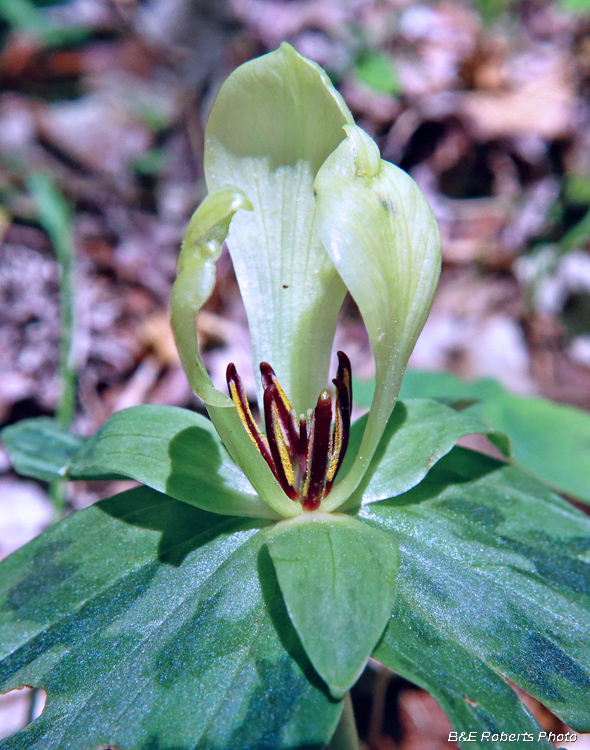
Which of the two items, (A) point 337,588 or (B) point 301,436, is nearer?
(A) point 337,588

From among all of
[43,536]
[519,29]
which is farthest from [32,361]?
[519,29]

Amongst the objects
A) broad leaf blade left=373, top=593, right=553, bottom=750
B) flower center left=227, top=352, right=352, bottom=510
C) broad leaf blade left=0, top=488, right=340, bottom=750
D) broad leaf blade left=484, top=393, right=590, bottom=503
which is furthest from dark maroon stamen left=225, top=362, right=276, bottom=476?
broad leaf blade left=484, top=393, right=590, bottom=503

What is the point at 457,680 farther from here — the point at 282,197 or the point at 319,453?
the point at 282,197

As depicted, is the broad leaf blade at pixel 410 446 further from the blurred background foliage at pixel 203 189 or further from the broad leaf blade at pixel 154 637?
the blurred background foliage at pixel 203 189

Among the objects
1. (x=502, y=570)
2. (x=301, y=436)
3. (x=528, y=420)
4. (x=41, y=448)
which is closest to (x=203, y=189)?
(x=528, y=420)

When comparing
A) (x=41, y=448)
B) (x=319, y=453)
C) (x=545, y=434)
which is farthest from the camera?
(x=545, y=434)

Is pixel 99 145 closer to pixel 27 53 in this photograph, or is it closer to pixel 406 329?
pixel 27 53
